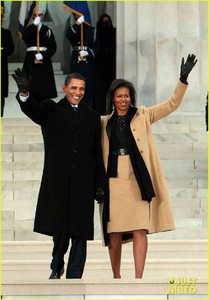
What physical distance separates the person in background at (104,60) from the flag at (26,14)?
1.11 m

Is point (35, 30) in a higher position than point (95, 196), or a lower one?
higher

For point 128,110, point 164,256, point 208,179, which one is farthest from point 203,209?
point 128,110

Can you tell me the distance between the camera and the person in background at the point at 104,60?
63.1 ft

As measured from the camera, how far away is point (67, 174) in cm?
917

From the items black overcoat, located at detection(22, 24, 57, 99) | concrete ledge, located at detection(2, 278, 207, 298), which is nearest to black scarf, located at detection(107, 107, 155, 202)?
concrete ledge, located at detection(2, 278, 207, 298)

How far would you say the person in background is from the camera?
63.1ft

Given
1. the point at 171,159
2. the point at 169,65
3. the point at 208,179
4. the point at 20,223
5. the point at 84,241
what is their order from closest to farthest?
the point at 84,241 → the point at 20,223 → the point at 208,179 → the point at 171,159 → the point at 169,65

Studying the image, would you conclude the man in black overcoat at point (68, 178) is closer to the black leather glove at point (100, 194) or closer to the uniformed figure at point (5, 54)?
the black leather glove at point (100, 194)

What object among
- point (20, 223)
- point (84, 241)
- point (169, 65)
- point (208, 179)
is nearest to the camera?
point (84, 241)

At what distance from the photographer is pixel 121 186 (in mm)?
9266

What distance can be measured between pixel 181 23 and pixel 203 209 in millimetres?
5806

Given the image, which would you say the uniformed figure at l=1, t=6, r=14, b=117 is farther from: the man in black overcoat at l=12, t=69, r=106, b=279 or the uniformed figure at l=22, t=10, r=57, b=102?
the man in black overcoat at l=12, t=69, r=106, b=279

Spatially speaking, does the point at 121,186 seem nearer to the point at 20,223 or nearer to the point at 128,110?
the point at 128,110

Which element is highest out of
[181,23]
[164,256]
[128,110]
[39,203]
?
[181,23]
